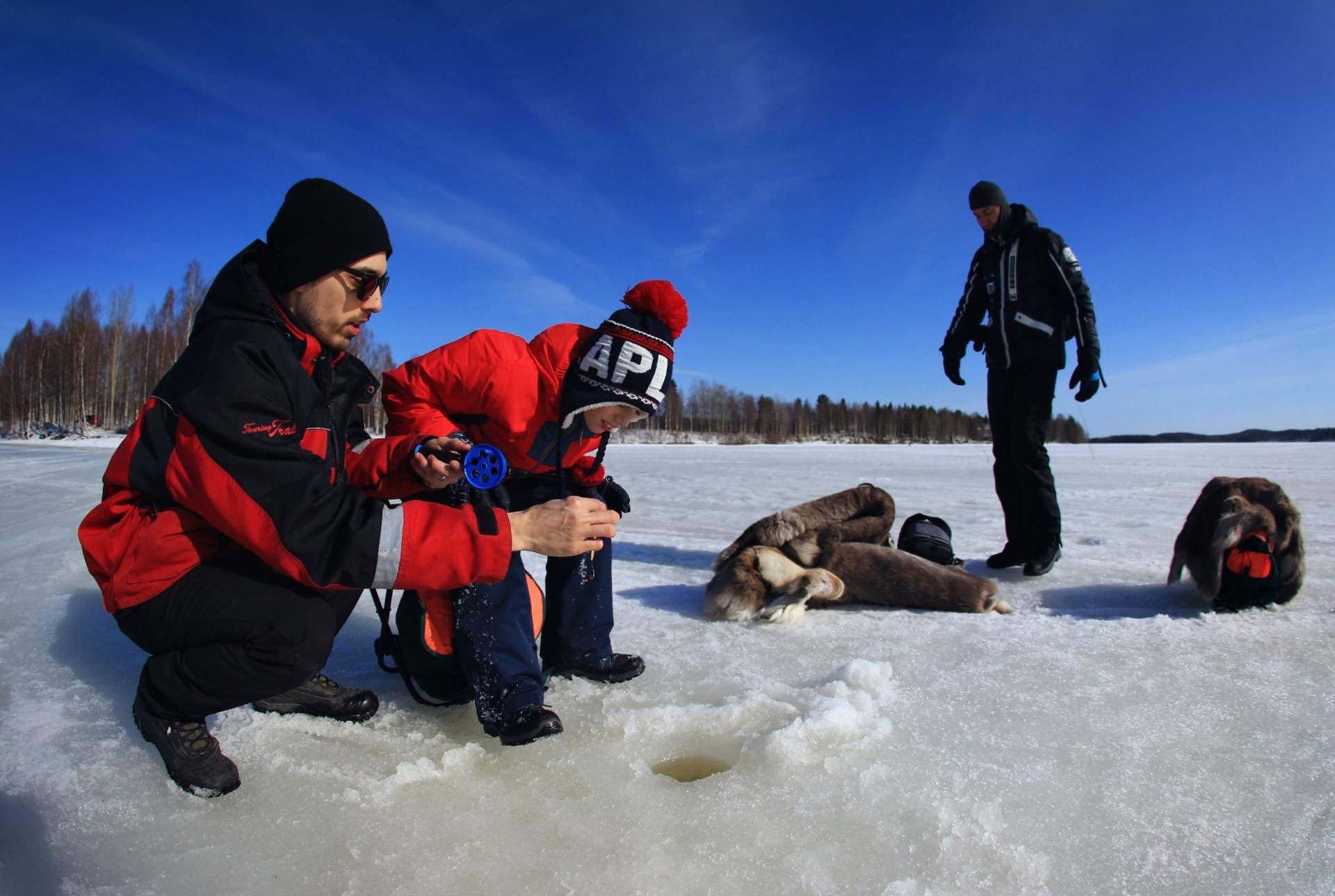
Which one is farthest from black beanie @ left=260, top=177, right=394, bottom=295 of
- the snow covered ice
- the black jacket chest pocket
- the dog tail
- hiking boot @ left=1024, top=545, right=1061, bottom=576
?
hiking boot @ left=1024, top=545, right=1061, bottom=576

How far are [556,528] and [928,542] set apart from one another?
8.77 feet

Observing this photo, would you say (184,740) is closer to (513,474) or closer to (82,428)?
(513,474)

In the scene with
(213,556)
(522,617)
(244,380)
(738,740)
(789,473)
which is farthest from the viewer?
(789,473)

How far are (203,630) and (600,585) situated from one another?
1.15m

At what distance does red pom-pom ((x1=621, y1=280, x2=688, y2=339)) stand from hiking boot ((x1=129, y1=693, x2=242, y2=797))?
1663mm

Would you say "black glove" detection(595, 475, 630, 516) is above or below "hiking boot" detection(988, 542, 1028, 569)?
above

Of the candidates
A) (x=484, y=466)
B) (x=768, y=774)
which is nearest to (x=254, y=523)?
(x=484, y=466)

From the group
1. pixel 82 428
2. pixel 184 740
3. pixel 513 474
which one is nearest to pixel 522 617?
pixel 513 474

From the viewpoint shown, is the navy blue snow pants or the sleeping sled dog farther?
the sleeping sled dog

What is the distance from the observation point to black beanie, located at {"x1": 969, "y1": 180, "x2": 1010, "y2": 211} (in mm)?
4086

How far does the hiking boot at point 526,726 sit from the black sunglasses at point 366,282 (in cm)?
116

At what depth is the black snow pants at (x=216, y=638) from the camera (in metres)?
1.56

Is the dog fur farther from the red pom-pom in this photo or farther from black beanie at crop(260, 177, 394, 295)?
black beanie at crop(260, 177, 394, 295)

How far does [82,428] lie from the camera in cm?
3916
